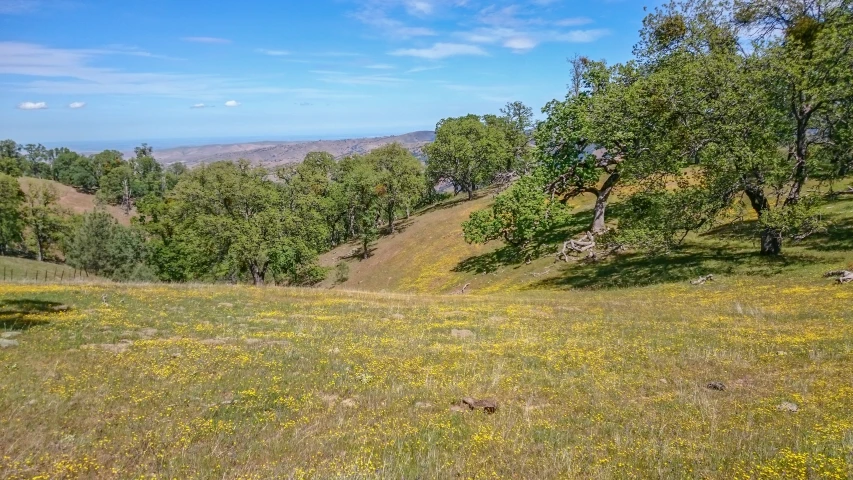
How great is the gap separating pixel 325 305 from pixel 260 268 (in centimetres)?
3054

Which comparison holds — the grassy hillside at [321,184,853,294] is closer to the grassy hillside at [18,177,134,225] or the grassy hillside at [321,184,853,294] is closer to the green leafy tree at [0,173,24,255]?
the green leafy tree at [0,173,24,255]

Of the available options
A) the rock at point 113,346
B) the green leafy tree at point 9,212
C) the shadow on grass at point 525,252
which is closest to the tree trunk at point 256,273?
the shadow on grass at point 525,252

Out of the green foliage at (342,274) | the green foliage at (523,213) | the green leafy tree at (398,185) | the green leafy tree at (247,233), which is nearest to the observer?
the green foliage at (523,213)

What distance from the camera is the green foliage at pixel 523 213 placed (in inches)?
1858

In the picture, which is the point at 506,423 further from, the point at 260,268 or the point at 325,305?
the point at 260,268

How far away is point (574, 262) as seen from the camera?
43.6 meters

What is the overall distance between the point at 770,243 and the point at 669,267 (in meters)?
6.44

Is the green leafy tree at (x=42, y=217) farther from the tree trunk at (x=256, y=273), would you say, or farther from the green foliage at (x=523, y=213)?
the green foliage at (x=523, y=213)

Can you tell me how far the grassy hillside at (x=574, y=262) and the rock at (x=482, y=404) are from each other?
24629 millimetres

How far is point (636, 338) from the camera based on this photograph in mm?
18188

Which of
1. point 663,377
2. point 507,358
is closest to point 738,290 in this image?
point 663,377

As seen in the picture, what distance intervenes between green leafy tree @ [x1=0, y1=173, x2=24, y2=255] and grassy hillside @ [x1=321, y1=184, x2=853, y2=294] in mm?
74869

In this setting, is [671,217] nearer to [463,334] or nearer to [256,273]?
[463,334]

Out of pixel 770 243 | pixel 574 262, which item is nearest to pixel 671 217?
pixel 770 243
